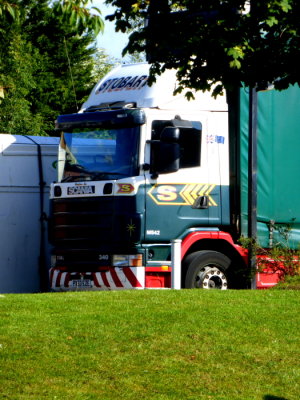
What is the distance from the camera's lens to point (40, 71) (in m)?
43.7

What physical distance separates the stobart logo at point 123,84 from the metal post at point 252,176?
183 centimetres

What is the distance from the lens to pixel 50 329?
34.6ft

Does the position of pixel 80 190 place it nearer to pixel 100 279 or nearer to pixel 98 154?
pixel 98 154

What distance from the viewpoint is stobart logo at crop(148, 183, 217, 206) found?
52.2 ft

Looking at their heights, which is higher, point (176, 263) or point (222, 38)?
point (222, 38)

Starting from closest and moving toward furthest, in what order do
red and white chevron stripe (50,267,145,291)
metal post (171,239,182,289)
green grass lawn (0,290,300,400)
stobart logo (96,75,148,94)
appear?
green grass lawn (0,290,300,400), metal post (171,239,182,289), red and white chevron stripe (50,267,145,291), stobart logo (96,75,148,94)

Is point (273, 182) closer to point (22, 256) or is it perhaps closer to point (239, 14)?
point (22, 256)

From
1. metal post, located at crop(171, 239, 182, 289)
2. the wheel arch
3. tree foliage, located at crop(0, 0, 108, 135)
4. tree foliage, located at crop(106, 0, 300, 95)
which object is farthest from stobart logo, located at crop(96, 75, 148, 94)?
tree foliage, located at crop(0, 0, 108, 135)

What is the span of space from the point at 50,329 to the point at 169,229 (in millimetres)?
5762

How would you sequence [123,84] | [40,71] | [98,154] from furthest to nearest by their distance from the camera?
[40,71] → [123,84] → [98,154]

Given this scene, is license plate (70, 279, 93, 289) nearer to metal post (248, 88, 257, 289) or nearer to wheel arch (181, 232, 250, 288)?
wheel arch (181, 232, 250, 288)

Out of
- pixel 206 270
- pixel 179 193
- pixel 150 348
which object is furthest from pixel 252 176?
pixel 150 348

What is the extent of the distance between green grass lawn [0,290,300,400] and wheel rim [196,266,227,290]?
3501 mm

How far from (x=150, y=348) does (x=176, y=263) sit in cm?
539
